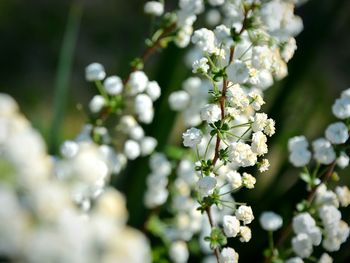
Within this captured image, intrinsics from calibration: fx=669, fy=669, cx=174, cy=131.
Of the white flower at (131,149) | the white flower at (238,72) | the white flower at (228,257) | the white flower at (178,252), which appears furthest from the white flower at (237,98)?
the white flower at (178,252)

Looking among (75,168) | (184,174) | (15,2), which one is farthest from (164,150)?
(15,2)

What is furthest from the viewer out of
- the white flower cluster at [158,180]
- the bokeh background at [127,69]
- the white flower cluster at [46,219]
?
the bokeh background at [127,69]

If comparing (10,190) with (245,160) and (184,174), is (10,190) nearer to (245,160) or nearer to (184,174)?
(245,160)

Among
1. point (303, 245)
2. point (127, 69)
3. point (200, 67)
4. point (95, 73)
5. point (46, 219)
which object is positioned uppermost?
point (127, 69)

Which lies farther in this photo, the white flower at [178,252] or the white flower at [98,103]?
the white flower at [178,252]

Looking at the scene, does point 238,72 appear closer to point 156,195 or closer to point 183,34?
point 183,34

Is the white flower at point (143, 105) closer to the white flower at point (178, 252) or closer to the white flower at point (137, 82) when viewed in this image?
the white flower at point (137, 82)

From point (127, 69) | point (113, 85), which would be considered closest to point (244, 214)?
point (113, 85)
